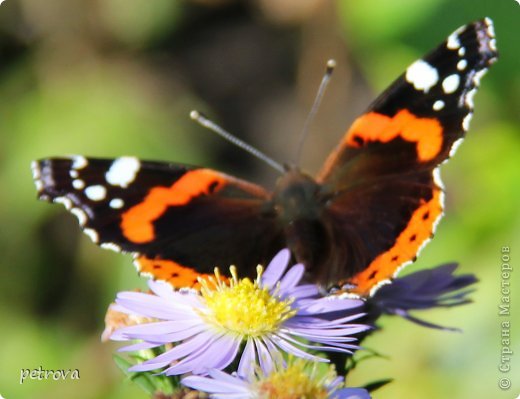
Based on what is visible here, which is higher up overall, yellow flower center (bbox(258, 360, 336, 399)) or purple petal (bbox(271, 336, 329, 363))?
purple petal (bbox(271, 336, 329, 363))

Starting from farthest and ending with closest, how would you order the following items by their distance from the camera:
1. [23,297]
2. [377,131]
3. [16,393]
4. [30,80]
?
1. [30,80]
2. [23,297]
3. [16,393]
4. [377,131]

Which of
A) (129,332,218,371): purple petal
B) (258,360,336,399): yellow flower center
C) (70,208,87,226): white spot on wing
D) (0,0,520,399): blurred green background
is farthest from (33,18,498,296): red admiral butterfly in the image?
(0,0,520,399): blurred green background

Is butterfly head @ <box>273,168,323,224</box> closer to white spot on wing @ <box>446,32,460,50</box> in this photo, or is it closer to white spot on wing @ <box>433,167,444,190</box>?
white spot on wing @ <box>433,167,444,190</box>

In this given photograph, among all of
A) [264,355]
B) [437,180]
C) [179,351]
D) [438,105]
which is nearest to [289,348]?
[264,355]

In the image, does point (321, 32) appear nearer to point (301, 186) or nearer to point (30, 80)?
point (30, 80)

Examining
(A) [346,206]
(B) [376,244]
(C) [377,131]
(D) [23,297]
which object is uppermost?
(D) [23,297]

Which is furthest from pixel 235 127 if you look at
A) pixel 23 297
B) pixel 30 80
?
pixel 23 297

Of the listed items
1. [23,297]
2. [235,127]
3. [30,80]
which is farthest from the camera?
[235,127]

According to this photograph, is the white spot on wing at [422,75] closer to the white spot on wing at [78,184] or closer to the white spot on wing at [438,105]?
the white spot on wing at [438,105]
